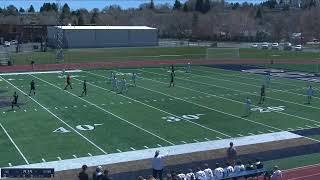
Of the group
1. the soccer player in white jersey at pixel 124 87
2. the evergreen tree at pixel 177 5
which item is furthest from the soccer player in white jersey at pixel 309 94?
the evergreen tree at pixel 177 5

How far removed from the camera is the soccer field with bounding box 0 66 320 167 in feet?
67.3

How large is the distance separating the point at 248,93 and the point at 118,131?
1305cm

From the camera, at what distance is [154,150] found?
19.6 m

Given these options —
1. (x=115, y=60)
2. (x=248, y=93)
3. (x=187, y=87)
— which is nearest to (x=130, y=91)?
(x=187, y=87)

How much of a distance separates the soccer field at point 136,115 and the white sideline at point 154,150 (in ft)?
1.83

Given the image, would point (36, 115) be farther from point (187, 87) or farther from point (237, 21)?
point (237, 21)

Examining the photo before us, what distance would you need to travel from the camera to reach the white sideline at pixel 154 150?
17.8 meters

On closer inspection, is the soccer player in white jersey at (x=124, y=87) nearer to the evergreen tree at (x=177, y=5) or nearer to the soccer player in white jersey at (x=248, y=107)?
the soccer player in white jersey at (x=248, y=107)

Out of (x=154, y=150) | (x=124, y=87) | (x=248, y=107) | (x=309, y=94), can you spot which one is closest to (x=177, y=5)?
(x=124, y=87)

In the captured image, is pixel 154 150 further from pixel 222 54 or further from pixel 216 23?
pixel 216 23

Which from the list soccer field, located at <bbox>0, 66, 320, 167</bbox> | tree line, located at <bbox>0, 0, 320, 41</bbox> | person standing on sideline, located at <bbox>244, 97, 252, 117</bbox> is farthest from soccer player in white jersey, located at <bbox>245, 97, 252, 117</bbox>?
tree line, located at <bbox>0, 0, 320, 41</bbox>

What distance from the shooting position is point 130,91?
33.7 m

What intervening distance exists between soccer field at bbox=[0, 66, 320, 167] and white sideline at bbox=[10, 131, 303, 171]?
1.83 feet

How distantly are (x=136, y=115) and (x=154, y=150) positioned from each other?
21.4ft
